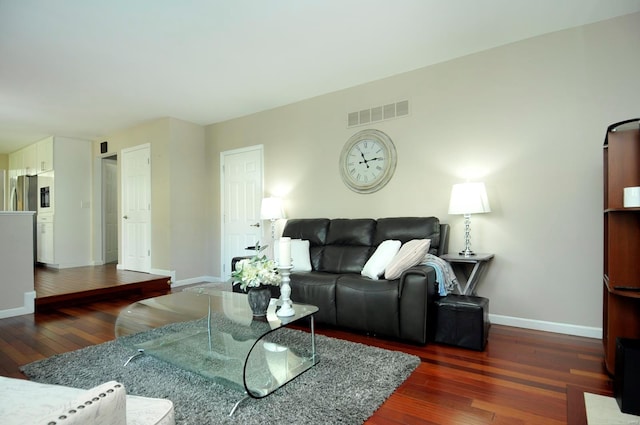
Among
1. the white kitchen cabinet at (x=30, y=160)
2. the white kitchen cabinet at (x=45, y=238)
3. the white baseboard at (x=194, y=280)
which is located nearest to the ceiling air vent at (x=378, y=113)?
the white baseboard at (x=194, y=280)

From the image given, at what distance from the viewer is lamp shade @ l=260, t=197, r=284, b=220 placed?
4402 mm

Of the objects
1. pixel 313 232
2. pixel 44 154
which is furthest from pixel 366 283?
pixel 44 154

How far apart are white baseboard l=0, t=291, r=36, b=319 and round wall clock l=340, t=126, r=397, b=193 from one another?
12.2 ft

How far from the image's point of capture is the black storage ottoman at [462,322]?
2562 mm

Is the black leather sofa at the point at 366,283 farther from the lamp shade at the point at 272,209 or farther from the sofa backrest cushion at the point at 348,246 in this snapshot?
the lamp shade at the point at 272,209

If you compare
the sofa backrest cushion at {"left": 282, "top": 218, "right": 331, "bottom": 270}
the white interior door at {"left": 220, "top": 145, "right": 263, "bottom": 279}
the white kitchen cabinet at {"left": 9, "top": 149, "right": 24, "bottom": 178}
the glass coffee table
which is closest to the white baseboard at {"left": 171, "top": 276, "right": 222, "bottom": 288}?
the white interior door at {"left": 220, "top": 145, "right": 263, "bottom": 279}

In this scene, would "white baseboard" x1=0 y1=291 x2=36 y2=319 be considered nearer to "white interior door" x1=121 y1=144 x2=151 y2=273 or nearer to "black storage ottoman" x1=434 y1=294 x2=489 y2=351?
"white interior door" x1=121 y1=144 x2=151 y2=273

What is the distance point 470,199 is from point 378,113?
153 centimetres

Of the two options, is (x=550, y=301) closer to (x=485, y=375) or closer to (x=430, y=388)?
(x=485, y=375)

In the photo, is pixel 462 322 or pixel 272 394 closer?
pixel 272 394

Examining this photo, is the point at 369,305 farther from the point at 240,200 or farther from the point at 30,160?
the point at 30,160

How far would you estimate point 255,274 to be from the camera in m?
2.20

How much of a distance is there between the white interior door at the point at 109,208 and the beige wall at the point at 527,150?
556 centimetres

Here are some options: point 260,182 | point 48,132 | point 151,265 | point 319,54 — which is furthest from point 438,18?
point 48,132
